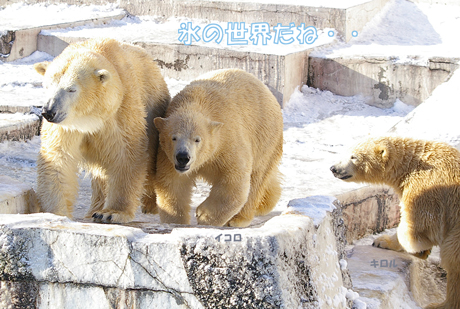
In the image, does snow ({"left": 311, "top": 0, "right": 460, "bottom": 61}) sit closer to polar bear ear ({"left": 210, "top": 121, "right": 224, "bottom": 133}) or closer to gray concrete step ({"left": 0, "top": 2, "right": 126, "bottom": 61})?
gray concrete step ({"left": 0, "top": 2, "right": 126, "bottom": 61})

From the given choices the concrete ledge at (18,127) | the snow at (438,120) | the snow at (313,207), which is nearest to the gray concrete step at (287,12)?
the snow at (438,120)

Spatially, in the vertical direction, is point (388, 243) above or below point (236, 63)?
below

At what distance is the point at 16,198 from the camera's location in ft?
11.1

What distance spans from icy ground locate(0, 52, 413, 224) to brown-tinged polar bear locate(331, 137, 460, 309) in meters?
0.59

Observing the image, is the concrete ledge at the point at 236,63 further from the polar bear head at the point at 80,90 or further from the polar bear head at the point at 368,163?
the polar bear head at the point at 80,90

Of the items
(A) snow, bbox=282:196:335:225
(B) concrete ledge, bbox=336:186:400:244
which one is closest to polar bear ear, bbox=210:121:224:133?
(A) snow, bbox=282:196:335:225

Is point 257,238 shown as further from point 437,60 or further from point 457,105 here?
point 437,60

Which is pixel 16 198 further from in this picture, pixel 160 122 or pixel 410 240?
pixel 410 240

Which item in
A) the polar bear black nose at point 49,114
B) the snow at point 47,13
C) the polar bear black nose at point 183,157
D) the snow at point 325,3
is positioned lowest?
the polar bear black nose at point 183,157

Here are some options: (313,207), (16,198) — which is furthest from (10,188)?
(313,207)

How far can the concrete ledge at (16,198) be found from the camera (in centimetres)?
327

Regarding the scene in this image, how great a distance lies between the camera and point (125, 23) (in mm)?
9922

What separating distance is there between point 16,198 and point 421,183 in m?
2.79

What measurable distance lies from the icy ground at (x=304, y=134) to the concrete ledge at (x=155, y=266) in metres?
1.82
